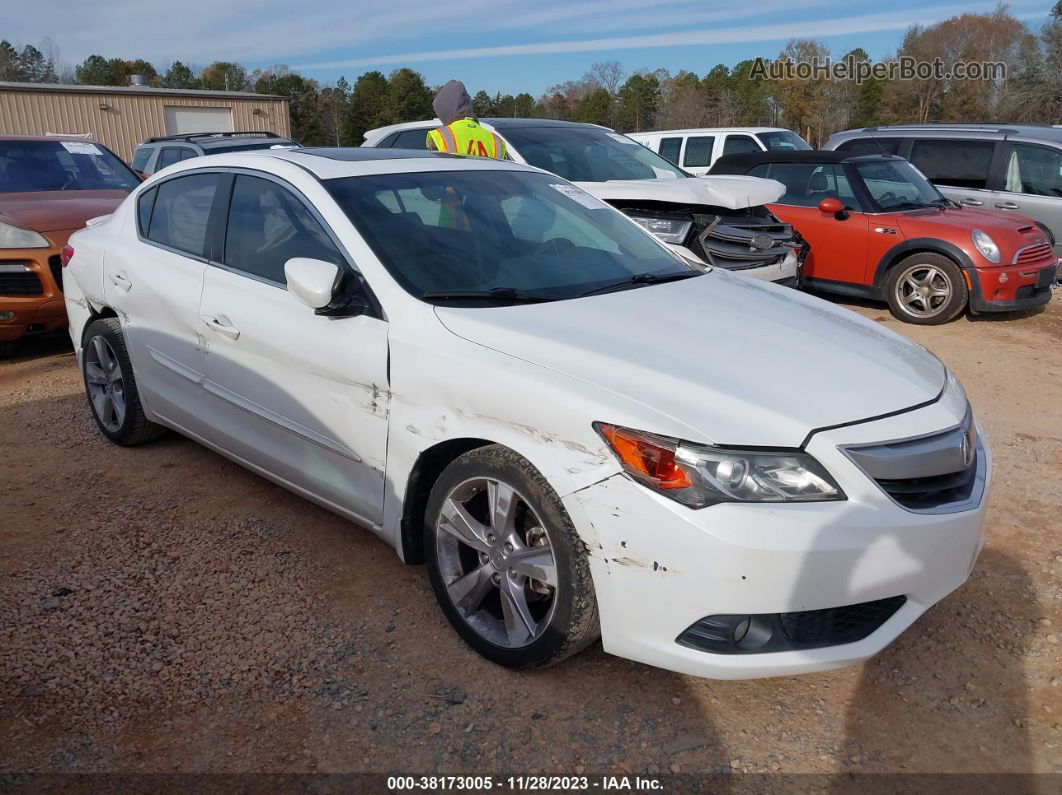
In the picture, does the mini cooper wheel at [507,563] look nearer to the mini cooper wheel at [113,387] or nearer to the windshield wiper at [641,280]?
the windshield wiper at [641,280]

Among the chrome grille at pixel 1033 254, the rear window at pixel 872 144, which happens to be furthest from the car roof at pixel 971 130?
the chrome grille at pixel 1033 254

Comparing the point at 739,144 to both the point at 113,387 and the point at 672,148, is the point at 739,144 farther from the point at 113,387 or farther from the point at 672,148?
the point at 113,387

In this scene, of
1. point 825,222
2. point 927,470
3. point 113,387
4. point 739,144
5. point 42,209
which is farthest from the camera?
point 739,144

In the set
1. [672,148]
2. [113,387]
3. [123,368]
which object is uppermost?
[672,148]

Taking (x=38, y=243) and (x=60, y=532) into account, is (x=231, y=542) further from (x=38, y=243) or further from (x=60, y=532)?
(x=38, y=243)

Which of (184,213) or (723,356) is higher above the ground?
(184,213)

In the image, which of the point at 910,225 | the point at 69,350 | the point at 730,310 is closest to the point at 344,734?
the point at 730,310

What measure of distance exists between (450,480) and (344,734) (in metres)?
0.83

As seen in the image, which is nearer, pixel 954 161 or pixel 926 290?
pixel 926 290

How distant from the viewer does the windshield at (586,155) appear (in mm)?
7539

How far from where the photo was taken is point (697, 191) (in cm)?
681

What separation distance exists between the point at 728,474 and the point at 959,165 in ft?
30.7

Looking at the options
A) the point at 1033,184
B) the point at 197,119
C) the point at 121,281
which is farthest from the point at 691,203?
the point at 197,119

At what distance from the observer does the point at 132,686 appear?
284 centimetres
